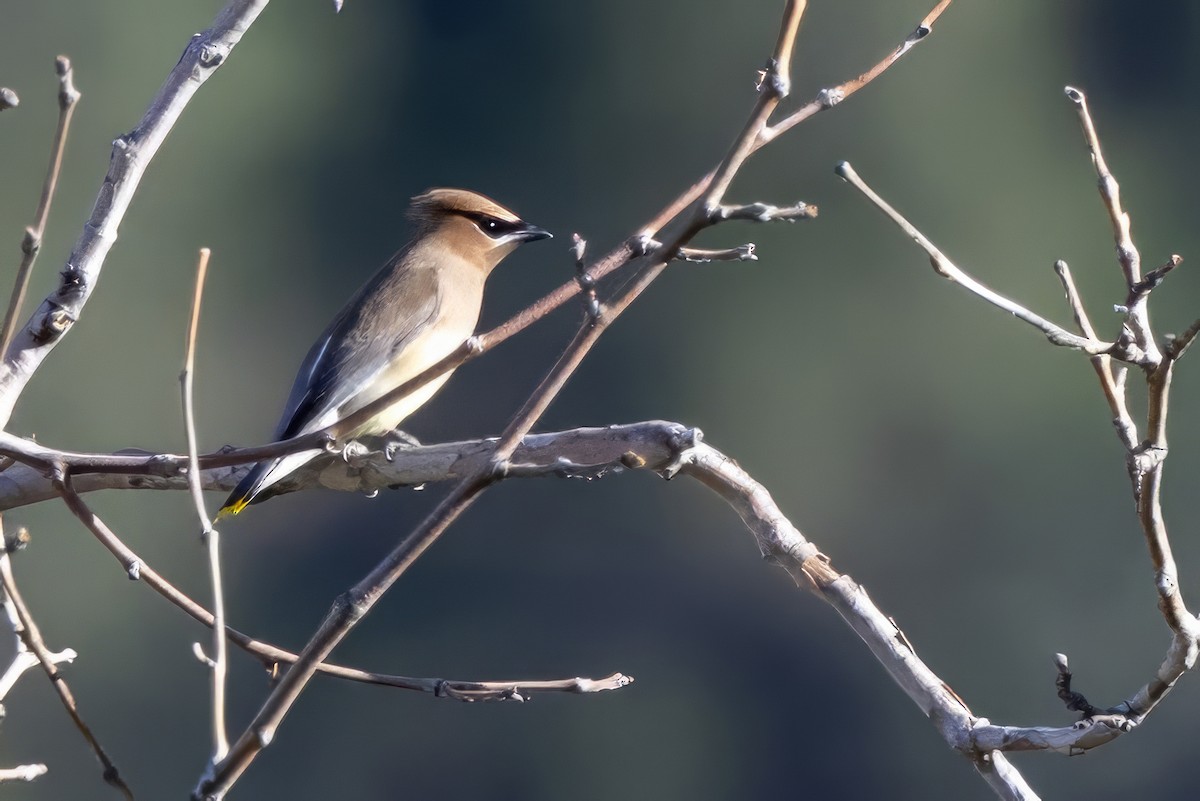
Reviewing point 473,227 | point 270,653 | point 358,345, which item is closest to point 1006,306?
point 270,653

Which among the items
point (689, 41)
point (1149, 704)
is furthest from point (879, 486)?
point (1149, 704)

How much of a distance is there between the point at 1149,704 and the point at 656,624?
1701cm

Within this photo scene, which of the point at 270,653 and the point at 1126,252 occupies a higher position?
the point at 1126,252

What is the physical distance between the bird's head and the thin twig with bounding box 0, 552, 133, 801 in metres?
2.32

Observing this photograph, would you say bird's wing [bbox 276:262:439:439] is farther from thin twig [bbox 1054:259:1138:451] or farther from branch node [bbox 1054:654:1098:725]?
thin twig [bbox 1054:259:1138:451]

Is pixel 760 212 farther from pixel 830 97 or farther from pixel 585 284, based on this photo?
pixel 830 97

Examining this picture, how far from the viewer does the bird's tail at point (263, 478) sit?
122 inches

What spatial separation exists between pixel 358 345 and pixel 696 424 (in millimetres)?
14645

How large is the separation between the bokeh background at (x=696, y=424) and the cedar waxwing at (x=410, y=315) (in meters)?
12.0

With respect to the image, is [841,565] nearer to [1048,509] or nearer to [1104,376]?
[1048,509]

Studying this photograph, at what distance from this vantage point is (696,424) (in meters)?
18.5

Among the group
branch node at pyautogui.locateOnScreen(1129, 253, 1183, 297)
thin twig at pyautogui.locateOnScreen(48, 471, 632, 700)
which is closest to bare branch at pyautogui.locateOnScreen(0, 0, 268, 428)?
thin twig at pyautogui.locateOnScreen(48, 471, 632, 700)

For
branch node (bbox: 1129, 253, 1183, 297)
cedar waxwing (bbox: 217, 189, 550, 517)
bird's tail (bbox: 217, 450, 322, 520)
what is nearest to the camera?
branch node (bbox: 1129, 253, 1183, 297)

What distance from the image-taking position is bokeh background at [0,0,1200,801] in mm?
17078
